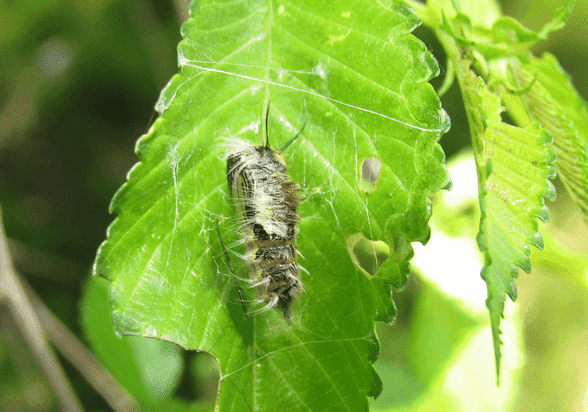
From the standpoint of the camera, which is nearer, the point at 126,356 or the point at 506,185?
the point at 506,185

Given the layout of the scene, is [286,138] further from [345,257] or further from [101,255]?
[101,255]

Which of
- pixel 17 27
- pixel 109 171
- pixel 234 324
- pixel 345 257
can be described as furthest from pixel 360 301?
pixel 17 27

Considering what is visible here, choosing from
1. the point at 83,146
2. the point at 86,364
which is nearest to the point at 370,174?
the point at 86,364

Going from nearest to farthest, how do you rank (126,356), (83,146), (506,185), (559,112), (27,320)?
(506,185)
(559,112)
(27,320)
(126,356)
(83,146)

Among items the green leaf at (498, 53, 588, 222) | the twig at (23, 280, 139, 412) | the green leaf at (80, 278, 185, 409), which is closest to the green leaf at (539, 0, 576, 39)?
the green leaf at (498, 53, 588, 222)

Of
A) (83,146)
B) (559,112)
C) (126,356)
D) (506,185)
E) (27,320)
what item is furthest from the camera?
(83,146)

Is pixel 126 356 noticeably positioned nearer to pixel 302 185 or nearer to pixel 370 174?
pixel 302 185

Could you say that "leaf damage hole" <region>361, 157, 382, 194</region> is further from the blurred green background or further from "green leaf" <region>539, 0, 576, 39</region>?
the blurred green background
